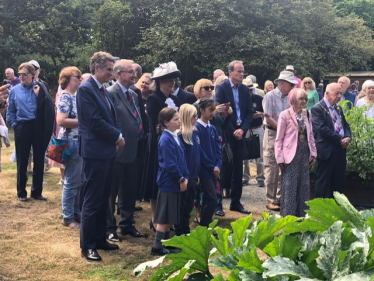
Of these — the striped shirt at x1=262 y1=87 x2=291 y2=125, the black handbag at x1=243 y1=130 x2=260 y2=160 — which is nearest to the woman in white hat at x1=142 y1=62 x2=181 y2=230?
the striped shirt at x1=262 y1=87 x2=291 y2=125

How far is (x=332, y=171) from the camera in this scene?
7.54 metres

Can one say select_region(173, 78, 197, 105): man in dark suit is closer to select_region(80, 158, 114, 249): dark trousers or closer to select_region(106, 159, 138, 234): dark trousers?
select_region(106, 159, 138, 234): dark trousers

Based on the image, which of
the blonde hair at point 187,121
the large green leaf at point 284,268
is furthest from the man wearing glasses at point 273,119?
the large green leaf at point 284,268

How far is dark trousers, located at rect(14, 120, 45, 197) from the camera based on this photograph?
815cm

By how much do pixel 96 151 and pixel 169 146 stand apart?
0.80m

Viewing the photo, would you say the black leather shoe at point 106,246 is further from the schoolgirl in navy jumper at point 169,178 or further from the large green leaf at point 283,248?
the large green leaf at point 283,248

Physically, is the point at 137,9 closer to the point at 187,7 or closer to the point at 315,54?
the point at 187,7

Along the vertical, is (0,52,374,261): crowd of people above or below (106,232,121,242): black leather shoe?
above

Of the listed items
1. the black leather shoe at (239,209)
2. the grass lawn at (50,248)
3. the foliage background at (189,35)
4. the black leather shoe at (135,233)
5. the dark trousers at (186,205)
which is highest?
the foliage background at (189,35)

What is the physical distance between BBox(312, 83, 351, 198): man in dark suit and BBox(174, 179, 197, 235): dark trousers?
2202 millimetres

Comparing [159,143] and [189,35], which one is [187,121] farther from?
[189,35]

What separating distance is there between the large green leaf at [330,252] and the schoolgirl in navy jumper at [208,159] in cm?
528

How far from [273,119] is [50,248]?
3889mm

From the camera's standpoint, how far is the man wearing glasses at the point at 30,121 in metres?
8.19
